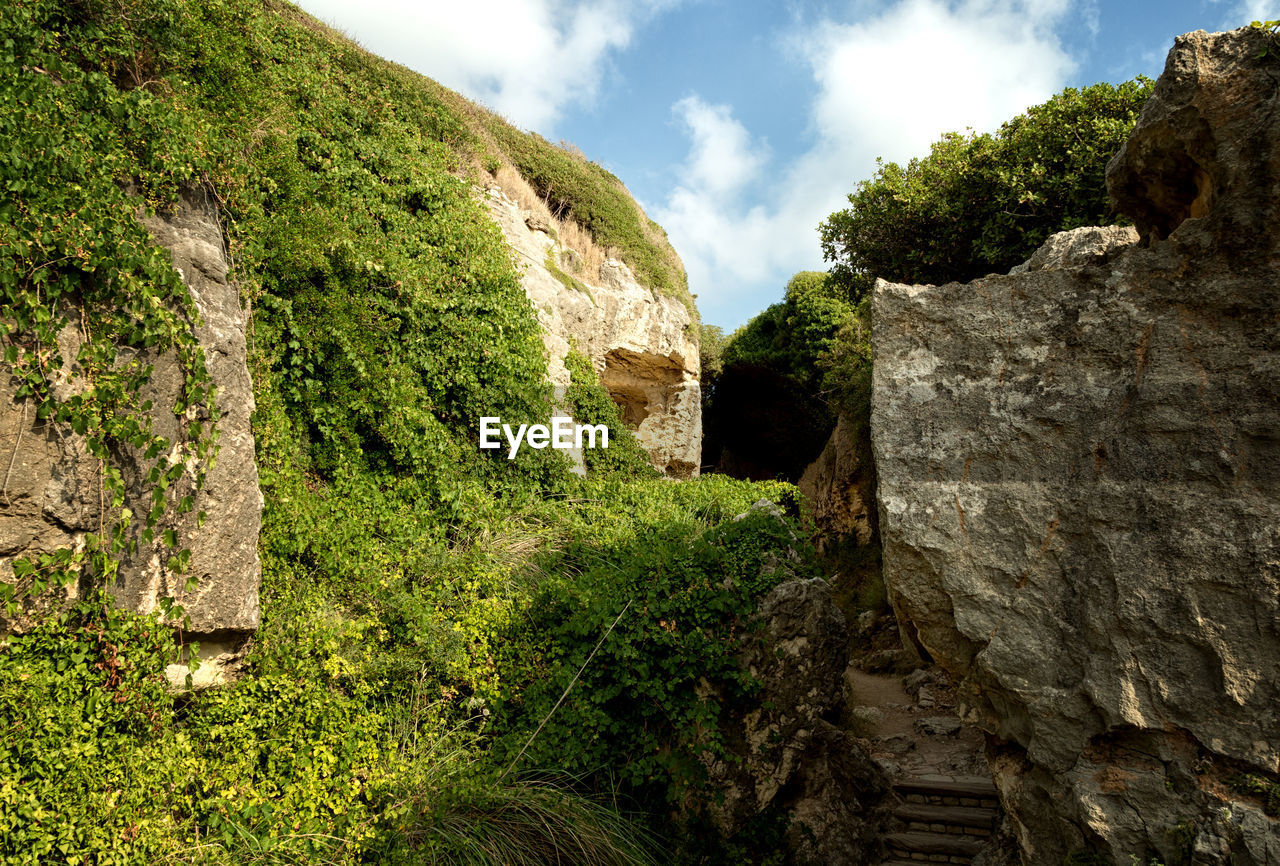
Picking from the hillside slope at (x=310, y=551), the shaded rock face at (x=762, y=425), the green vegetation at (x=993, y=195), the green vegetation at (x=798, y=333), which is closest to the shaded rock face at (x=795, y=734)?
the hillside slope at (x=310, y=551)

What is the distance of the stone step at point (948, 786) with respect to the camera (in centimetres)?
768

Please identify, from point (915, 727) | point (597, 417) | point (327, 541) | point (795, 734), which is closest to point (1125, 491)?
point (795, 734)

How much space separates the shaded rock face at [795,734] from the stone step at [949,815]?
1641 mm

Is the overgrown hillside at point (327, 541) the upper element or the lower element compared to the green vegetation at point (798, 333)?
lower

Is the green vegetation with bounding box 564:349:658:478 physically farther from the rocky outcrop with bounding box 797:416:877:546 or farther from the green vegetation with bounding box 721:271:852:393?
the green vegetation with bounding box 721:271:852:393

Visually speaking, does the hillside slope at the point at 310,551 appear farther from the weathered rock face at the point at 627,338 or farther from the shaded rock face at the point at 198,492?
the weathered rock face at the point at 627,338

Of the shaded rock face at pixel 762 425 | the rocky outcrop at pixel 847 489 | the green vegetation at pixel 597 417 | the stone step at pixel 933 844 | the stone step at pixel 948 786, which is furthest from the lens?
the shaded rock face at pixel 762 425

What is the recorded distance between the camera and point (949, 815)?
7.42 meters

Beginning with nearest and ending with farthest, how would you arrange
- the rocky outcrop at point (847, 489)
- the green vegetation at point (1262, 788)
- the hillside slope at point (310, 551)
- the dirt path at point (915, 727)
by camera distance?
1. the green vegetation at point (1262, 788)
2. the hillside slope at point (310, 551)
3. the dirt path at point (915, 727)
4. the rocky outcrop at point (847, 489)

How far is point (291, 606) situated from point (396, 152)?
631 cm

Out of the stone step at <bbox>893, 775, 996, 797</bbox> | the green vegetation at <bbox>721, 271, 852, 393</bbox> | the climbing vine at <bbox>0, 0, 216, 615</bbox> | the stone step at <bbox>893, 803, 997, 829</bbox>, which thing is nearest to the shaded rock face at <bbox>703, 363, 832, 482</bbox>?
the green vegetation at <bbox>721, 271, 852, 393</bbox>

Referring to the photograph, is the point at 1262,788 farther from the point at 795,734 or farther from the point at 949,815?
the point at 949,815

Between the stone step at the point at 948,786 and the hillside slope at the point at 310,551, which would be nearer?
the hillside slope at the point at 310,551

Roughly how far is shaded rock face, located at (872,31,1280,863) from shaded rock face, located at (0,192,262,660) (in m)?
4.46
